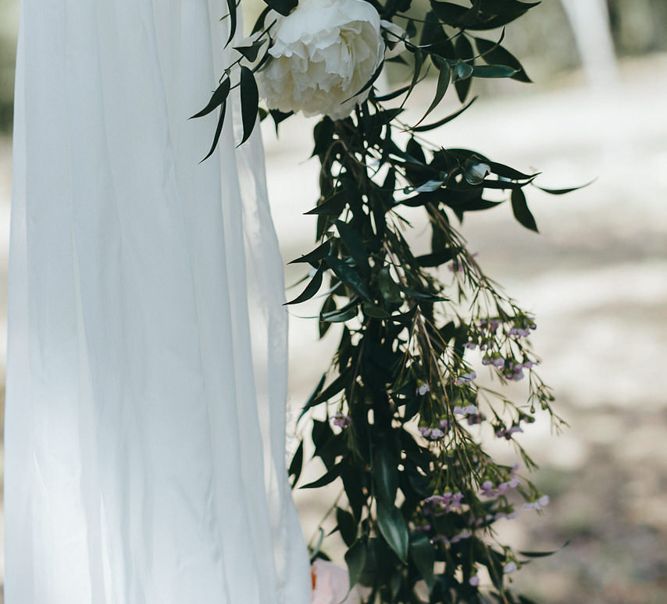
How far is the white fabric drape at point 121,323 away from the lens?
86 centimetres

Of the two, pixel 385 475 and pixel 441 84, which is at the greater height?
pixel 441 84

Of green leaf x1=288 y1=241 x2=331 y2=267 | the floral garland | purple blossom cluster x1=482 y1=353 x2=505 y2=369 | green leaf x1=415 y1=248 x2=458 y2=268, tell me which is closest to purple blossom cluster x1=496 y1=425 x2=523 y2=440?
the floral garland

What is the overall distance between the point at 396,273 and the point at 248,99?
1.06 feet

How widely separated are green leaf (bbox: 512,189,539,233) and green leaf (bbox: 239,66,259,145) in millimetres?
337

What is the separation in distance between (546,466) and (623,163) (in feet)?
13.8

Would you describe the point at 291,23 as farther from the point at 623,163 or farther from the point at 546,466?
the point at 623,163

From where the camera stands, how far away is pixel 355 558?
1.18 m

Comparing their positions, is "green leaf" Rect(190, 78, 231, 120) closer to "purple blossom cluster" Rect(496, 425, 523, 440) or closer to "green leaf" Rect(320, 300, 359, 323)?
Answer: "green leaf" Rect(320, 300, 359, 323)

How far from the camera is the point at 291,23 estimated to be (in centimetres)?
87

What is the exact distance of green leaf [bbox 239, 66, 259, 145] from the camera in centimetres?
86

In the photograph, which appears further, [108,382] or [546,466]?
[546,466]

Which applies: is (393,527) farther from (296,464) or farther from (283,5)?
(283,5)

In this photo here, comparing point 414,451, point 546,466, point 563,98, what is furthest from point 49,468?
→ point 563,98

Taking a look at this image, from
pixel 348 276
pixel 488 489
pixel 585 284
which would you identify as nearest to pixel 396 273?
pixel 348 276
